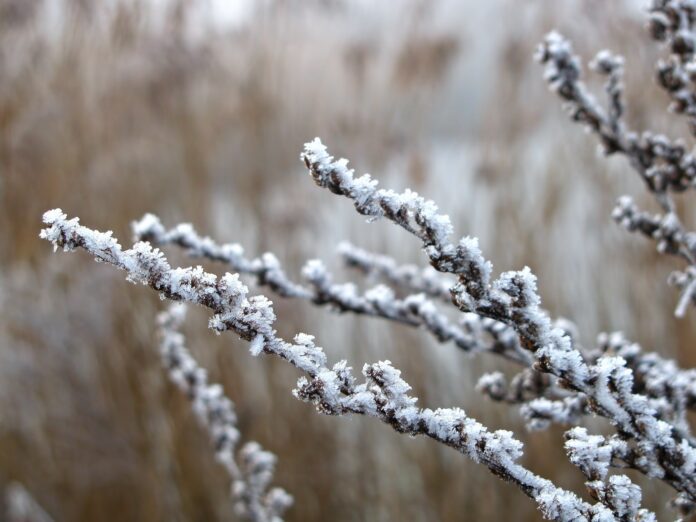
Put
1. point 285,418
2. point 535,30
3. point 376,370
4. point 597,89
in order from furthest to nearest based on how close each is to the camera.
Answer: point 597,89
point 535,30
point 285,418
point 376,370

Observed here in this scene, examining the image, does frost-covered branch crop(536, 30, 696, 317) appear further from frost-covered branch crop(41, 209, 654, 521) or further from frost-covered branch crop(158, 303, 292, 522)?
frost-covered branch crop(158, 303, 292, 522)

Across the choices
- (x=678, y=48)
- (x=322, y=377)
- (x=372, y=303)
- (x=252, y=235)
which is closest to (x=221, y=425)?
(x=372, y=303)

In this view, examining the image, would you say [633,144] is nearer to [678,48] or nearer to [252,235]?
[678,48]

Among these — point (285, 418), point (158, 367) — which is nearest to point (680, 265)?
point (285, 418)

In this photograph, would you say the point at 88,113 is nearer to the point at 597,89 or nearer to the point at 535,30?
the point at 535,30

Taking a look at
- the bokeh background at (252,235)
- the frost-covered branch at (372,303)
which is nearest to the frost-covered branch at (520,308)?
the frost-covered branch at (372,303)

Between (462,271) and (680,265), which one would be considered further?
(680,265)
